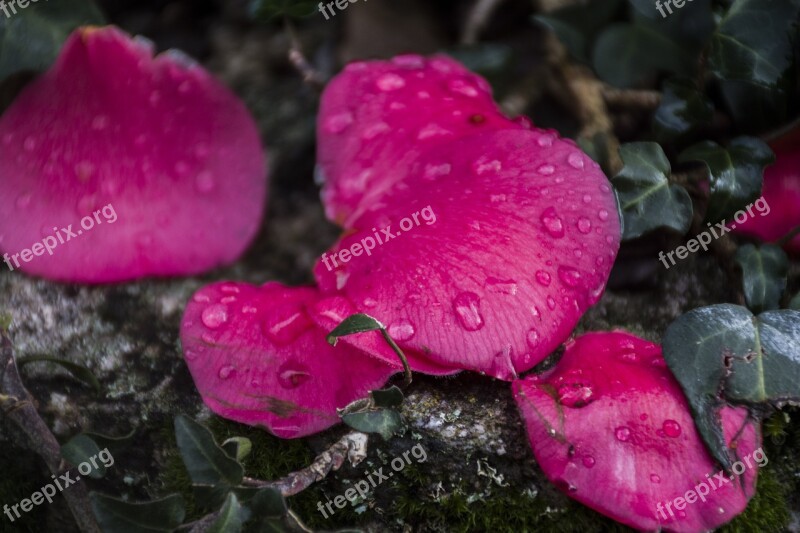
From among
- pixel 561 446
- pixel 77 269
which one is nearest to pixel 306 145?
pixel 77 269

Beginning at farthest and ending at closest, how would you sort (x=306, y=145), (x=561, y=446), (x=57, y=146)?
(x=306, y=145) → (x=57, y=146) → (x=561, y=446)

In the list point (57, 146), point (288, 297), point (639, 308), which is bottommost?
point (639, 308)

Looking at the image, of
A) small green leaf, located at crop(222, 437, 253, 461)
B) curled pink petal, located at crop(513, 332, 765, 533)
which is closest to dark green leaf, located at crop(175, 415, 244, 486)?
small green leaf, located at crop(222, 437, 253, 461)

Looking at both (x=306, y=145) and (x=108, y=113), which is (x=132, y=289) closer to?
(x=108, y=113)

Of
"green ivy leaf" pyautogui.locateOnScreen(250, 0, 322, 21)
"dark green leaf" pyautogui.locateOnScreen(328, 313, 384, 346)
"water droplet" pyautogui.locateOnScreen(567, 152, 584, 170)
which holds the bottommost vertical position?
"water droplet" pyautogui.locateOnScreen(567, 152, 584, 170)

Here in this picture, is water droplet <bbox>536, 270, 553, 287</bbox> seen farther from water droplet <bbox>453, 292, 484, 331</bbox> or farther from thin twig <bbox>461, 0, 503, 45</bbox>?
thin twig <bbox>461, 0, 503, 45</bbox>

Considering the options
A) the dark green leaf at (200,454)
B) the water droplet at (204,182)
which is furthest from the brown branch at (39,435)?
the water droplet at (204,182)
